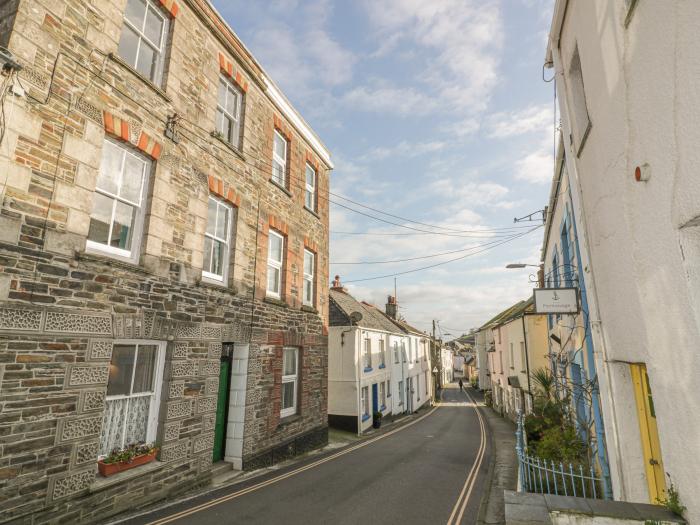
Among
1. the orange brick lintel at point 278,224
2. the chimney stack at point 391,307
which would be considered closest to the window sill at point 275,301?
the orange brick lintel at point 278,224

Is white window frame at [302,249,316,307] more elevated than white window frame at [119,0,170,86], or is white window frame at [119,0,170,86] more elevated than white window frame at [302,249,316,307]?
white window frame at [119,0,170,86]

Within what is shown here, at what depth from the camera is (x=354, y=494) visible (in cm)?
834

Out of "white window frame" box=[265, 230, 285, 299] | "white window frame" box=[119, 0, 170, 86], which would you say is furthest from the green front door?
"white window frame" box=[119, 0, 170, 86]

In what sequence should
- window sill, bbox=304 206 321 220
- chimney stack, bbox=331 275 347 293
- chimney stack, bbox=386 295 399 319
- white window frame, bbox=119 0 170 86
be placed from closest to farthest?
white window frame, bbox=119 0 170 86
window sill, bbox=304 206 321 220
chimney stack, bbox=331 275 347 293
chimney stack, bbox=386 295 399 319

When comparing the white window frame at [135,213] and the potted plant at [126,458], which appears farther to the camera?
the white window frame at [135,213]

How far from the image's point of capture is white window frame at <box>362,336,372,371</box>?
22.1 meters

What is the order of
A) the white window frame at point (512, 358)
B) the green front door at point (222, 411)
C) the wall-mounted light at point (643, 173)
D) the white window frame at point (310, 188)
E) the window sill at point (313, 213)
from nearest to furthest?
the wall-mounted light at point (643, 173), the green front door at point (222, 411), the window sill at point (313, 213), the white window frame at point (310, 188), the white window frame at point (512, 358)

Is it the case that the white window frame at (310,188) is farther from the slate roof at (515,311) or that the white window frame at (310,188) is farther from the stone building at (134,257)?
the slate roof at (515,311)

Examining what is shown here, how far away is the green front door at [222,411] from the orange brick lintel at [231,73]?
7574mm

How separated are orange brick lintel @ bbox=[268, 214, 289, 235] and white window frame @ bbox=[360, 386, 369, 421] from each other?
1199 centimetres

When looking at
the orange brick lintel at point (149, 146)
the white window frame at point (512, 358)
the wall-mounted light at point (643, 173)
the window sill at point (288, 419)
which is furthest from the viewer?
the white window frame at point (512, 358)

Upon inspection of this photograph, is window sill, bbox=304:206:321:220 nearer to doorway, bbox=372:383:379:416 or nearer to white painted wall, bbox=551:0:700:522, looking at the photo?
white painted wall, bbox=551:0:700:522

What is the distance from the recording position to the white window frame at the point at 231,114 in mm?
10242

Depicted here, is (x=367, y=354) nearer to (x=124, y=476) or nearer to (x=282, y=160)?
(x=282, y=160)
